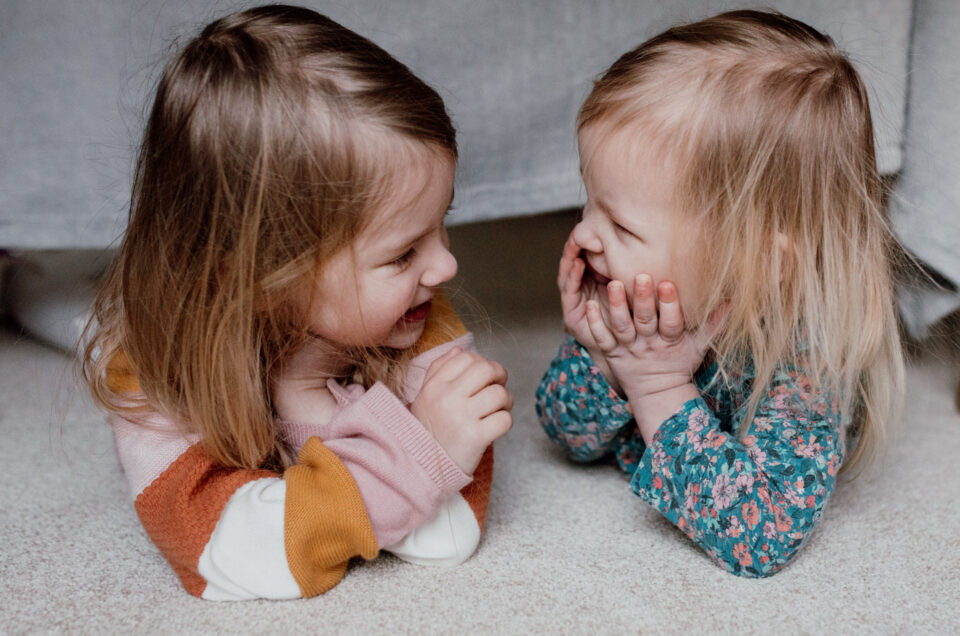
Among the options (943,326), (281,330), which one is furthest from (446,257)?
(943,326)

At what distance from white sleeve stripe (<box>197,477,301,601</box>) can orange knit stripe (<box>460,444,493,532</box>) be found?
17 centimetres

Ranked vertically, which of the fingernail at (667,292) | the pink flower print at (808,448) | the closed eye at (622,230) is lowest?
the pink flower print at (808,448)

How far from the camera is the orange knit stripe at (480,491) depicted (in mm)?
797

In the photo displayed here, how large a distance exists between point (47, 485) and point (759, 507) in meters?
0.71

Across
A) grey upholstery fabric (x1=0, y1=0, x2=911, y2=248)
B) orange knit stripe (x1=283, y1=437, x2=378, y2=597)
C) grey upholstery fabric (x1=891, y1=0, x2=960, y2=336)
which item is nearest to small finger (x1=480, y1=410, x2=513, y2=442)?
orange knit stripe (x1=283, y1=437, x2=378, y2=597)

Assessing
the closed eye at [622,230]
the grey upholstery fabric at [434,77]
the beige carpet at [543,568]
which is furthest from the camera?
the grey upholstery fabric at [434,77]

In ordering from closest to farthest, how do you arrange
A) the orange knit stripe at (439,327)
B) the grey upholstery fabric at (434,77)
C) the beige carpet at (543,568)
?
the beige carpet at (543,568) → the orange knit stripe at (439,327) → the grey upholstery fabric at (434,77)

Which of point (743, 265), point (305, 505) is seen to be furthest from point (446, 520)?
point (743, 265)

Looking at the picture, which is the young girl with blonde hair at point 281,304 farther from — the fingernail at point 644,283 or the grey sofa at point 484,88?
the grey sofa at point 484,88

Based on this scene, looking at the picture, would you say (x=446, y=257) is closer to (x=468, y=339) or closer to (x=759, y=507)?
(x=468, y=339)

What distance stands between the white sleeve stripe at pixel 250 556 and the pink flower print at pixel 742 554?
0.36 m

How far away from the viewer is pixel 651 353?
835 millimetres

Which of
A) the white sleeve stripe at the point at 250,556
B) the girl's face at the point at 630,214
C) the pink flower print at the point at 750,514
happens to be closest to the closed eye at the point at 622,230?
the girl's face at the point at 630,214

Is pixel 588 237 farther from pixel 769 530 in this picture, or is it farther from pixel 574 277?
pixel 769 530
